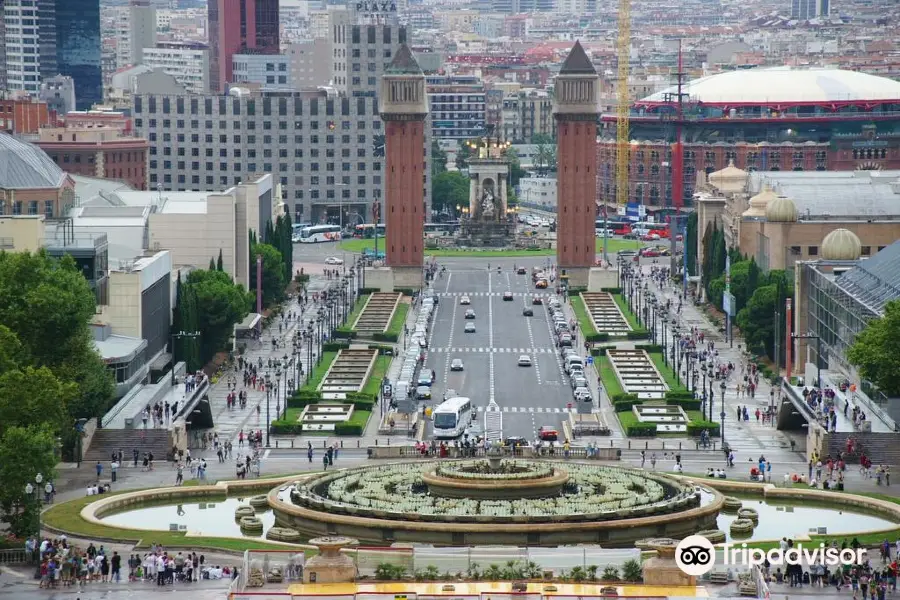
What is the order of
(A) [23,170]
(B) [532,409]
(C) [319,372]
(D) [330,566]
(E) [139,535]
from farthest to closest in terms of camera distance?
(A) [23,170] < (C) [319,372] < (B) [532,409] < (E) [139,535] < (D) [330,566]

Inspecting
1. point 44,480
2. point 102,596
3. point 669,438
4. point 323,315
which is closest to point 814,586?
point 102,596

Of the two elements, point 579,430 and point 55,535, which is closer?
point 55,535

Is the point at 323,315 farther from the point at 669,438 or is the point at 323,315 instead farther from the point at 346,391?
the point at 669,438

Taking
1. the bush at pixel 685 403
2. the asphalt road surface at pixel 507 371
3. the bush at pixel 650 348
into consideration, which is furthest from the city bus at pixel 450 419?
the bush at pixel 650 348

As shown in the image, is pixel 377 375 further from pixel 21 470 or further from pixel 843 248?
pixel 21 470

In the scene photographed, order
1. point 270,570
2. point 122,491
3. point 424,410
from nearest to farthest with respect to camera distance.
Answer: point 270,570 < point 122,491 < point 424,410

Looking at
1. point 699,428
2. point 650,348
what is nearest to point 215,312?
point 650,348

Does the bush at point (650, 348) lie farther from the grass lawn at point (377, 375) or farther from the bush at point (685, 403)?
the bush at point (685, 403)
